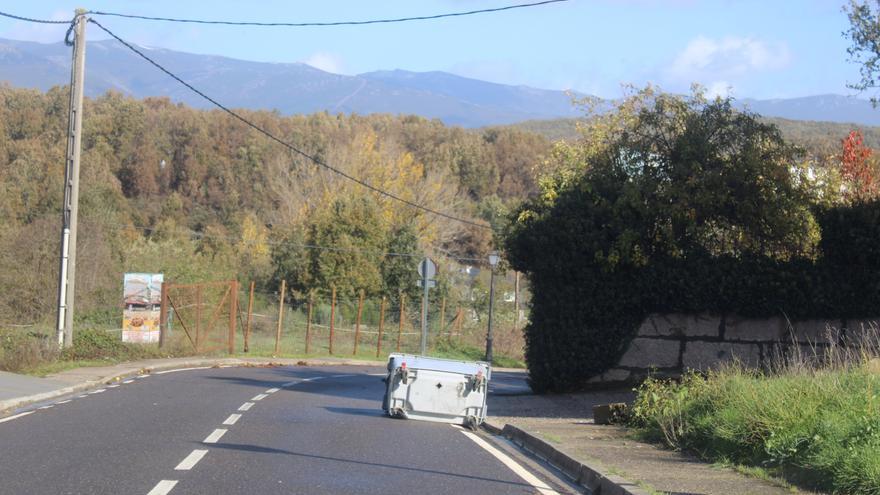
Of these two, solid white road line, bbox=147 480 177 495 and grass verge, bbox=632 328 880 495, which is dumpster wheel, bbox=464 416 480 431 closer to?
grass verge, bbox=632 328 880 495

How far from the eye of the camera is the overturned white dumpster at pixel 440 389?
47.0ft

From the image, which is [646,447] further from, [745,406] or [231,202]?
[231,202]

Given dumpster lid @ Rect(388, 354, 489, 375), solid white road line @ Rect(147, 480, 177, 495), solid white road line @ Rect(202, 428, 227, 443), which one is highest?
dumpster lid @ Rect(388, 354, 489, 375)

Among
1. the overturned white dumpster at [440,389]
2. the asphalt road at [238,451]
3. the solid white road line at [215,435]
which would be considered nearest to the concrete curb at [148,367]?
the asphalt road at [238,451]

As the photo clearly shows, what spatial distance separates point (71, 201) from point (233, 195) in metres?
50.3

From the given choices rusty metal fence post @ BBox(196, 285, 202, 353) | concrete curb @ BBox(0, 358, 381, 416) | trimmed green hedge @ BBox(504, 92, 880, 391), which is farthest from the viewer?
rusty metal fence post @ BBox(196, 285, 202, 353)

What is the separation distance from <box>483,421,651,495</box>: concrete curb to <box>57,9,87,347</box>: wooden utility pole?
13244 millimetres

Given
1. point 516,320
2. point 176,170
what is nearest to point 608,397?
point 516,320

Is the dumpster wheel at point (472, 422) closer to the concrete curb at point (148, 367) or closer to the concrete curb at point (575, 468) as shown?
the concrete curb at point (575, 468)

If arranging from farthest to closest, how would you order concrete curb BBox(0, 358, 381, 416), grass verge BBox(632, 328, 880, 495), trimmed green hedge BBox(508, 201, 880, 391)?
trimmed green hedge BBox(508, 201, 880, 391), concrete curb BBox(0, 358, 381, 416), grass verge BBox(632, 328, 880, 495)

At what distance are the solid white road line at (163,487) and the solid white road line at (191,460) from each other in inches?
26.6

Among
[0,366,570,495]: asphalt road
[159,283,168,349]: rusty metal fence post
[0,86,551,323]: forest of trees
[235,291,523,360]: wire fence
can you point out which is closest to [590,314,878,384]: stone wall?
[0,366,570,495]: asphalt road

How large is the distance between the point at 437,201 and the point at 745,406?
182ft

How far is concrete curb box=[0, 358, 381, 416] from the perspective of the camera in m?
15.1
